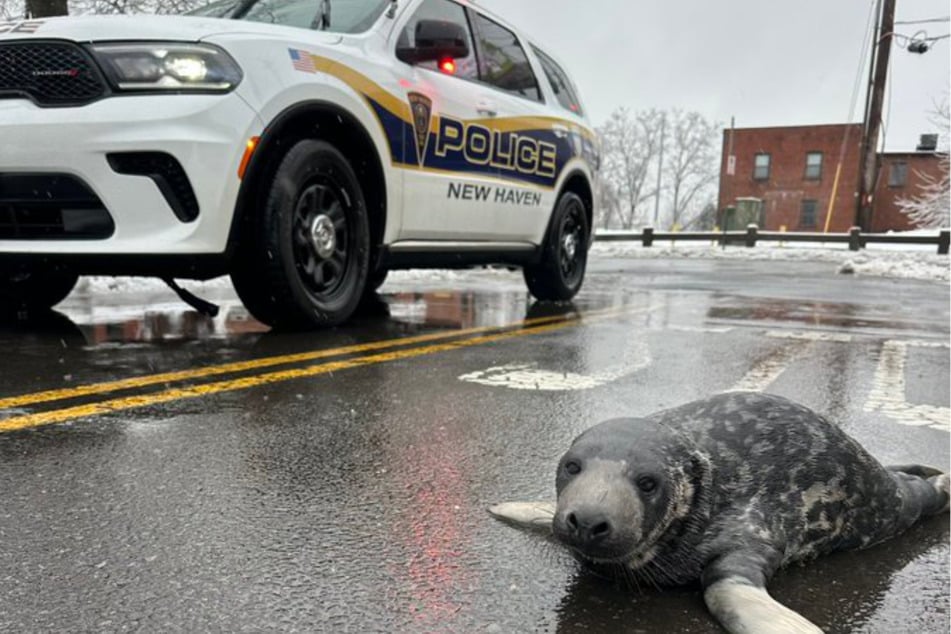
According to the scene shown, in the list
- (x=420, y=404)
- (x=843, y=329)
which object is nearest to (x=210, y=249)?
(x=420, y=404)

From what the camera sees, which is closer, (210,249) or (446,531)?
(446,531)

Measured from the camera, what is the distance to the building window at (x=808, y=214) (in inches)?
1609

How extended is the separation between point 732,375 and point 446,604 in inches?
101

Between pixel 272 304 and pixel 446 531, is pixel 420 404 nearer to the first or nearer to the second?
pixel 446 531

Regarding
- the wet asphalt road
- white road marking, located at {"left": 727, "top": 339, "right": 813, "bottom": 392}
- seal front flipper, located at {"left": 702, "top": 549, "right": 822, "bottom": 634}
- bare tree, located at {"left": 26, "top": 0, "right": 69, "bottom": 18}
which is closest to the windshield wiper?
the wet asphalt road

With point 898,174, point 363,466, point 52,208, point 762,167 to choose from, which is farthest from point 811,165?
point 363,466

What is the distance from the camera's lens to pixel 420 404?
112 inches

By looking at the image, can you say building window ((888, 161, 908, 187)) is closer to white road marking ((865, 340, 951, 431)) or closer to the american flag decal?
white road marking ((865, 340, 951, 431))

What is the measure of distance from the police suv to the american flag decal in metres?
0.01

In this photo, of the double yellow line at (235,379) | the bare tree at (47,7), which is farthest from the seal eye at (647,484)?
the bare tree at (47,7)

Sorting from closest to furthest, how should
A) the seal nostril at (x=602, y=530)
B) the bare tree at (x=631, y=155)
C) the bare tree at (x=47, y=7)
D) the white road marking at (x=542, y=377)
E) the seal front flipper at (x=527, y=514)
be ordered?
the seal nostril at (x=602, y=530) → the seal front flipper at (x=527, y=514) → the white road marking at (x=542, y=377) → the bare tree at (x=47, y=7) → the bare tree at (x=631, y=155)

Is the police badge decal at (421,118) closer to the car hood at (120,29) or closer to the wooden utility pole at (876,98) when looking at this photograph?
the car hood at (120,29)

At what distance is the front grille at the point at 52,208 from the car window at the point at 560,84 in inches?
178

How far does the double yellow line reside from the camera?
2.54 metres
